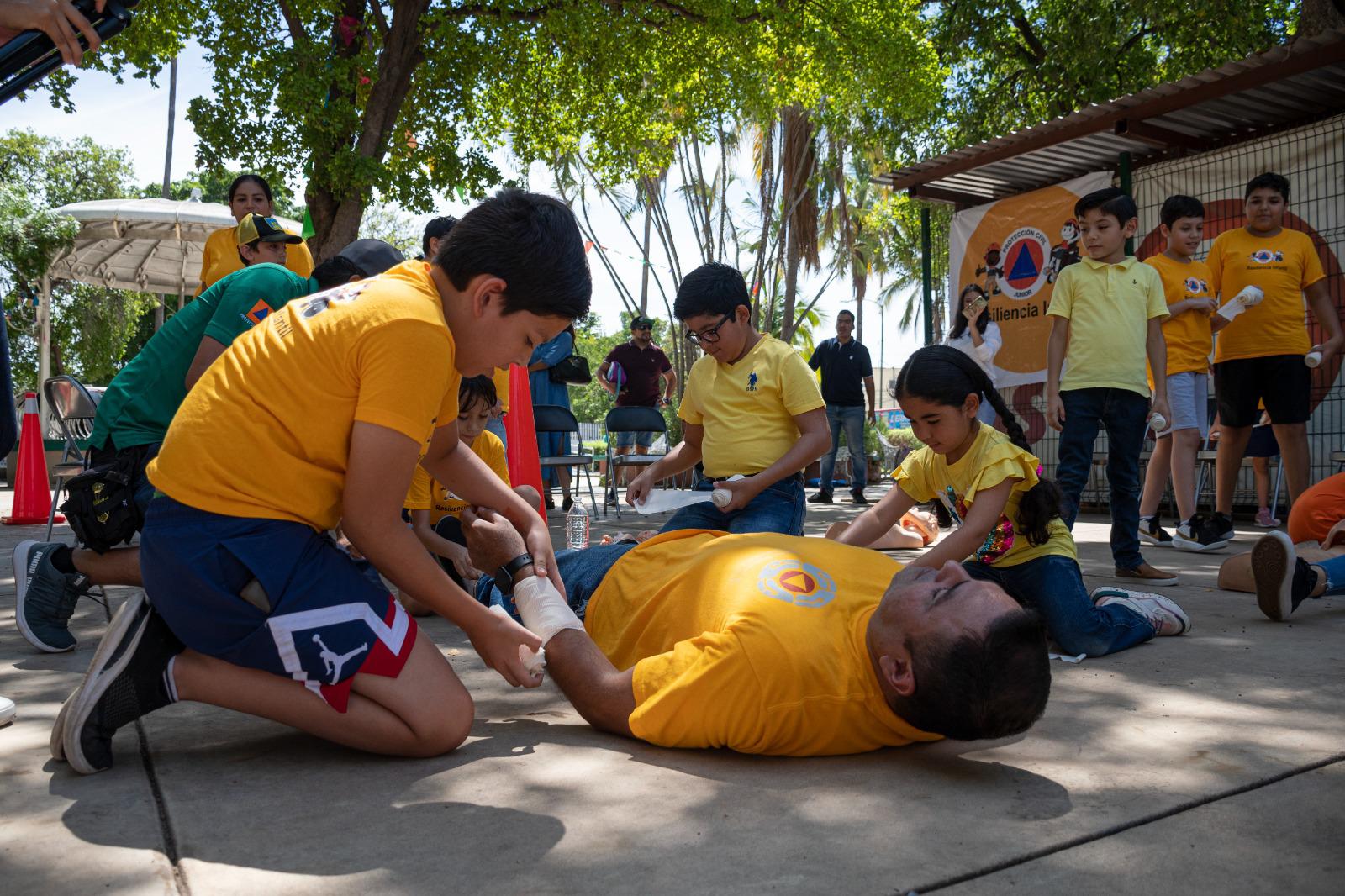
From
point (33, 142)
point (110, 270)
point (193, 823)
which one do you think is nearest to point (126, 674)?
point (193, 823)

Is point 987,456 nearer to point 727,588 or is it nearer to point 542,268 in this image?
point 727,588

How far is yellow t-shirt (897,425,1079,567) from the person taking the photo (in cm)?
328

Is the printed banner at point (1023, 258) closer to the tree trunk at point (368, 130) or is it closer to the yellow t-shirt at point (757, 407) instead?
the tree trunk at point (368, 130)

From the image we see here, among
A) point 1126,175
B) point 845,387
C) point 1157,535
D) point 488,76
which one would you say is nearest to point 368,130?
point 488,76

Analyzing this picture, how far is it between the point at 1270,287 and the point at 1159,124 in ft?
11.2

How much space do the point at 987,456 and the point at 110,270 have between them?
59.6ft

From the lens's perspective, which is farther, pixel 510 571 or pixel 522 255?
pixel 510 571

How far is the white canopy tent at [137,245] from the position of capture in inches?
560

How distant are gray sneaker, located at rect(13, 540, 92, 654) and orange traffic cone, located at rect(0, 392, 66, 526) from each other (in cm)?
607

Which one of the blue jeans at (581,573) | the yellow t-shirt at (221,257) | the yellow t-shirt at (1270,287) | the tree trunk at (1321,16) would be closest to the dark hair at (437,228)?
the yellow t-shirt at (221,257)

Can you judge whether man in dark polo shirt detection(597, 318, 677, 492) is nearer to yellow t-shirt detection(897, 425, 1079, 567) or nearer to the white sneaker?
yellow t-shirt detection(897, 425, 1079, 567)

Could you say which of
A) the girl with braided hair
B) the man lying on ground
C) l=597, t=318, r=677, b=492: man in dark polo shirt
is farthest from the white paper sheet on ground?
l=597, t=318, r=677, b=492: man in dark polo shirt

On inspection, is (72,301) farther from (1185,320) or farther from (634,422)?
(1185,320)

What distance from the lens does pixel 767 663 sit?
2059 mm
